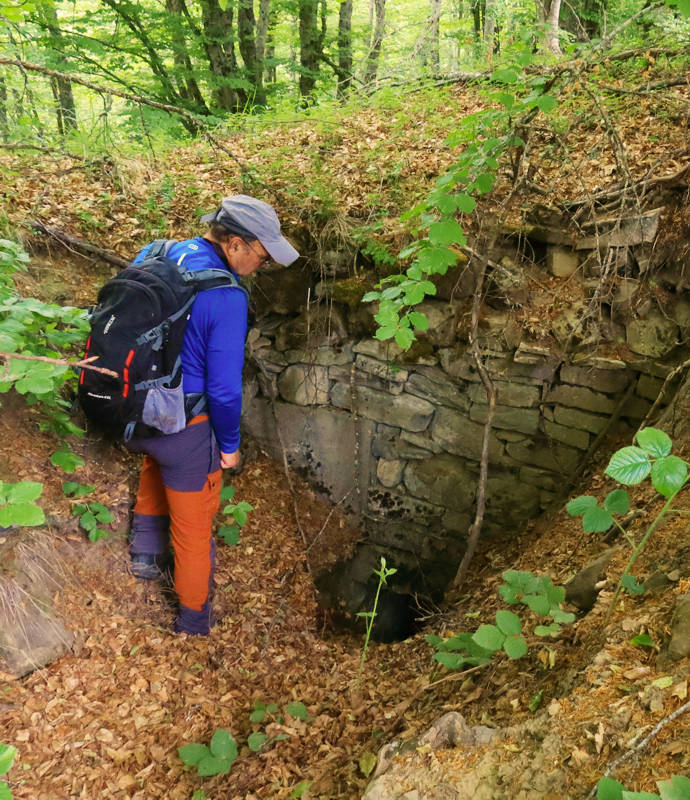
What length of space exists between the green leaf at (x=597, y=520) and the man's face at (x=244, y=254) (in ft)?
6.55

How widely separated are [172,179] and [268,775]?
4.87 meters

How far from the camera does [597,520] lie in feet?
5.90

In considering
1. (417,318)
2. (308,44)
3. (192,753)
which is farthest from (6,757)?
(308,44)

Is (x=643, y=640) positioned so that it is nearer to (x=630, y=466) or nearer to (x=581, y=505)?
(x=581, y=505)

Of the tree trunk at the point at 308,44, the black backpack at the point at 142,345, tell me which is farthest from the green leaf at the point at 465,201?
the tree trunk at the point at 308,44

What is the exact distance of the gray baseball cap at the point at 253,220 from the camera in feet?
8.38

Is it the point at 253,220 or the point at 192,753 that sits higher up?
the point at 253,220

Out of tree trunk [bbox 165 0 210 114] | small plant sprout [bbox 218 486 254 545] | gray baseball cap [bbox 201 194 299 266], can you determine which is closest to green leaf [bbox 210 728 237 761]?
small plant sprout [bbox 218 486 254 545]

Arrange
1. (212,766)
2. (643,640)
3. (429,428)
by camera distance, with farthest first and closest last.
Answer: (429,428)
(212,766)
(643,640)

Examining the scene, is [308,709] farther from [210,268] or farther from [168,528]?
[210,268]

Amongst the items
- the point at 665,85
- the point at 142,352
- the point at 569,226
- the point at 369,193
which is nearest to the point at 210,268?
the point at 142,352

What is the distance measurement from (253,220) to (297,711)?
261 cm

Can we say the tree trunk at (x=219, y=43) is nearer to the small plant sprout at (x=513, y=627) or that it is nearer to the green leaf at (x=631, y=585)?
the small plant sprout at (x=513, y=627)

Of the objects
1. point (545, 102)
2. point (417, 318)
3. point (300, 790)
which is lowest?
point (300, 790)
